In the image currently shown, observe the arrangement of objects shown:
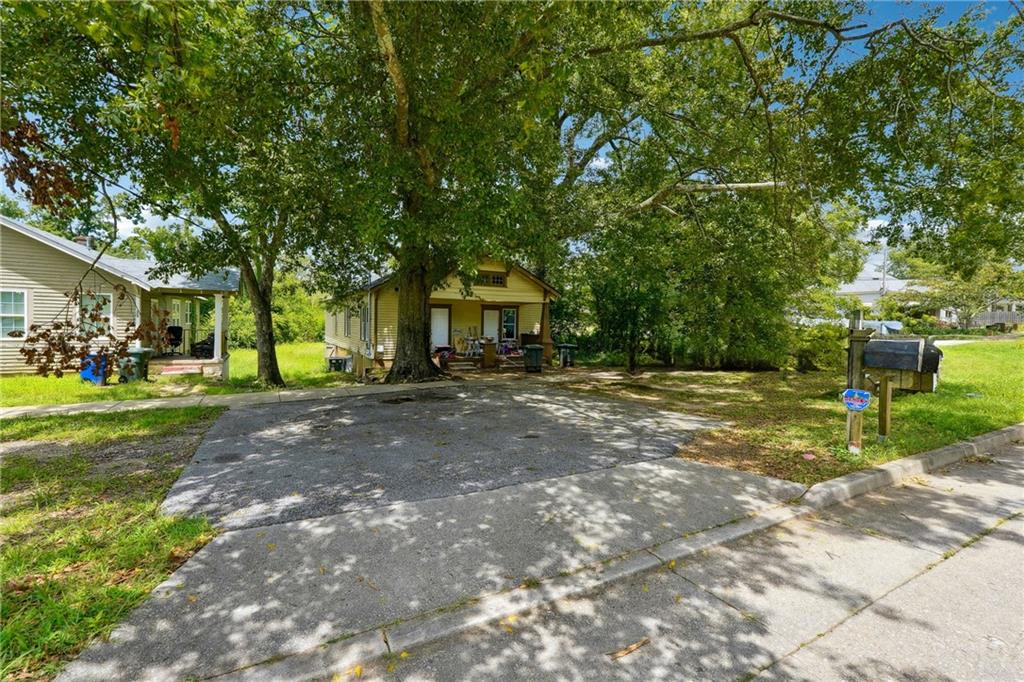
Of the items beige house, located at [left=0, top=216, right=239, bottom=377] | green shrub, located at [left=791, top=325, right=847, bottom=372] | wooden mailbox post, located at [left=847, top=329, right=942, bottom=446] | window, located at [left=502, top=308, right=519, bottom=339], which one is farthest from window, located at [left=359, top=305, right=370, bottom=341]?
wooden mailbox post, located at [left=847, top=329, right=942, bottom=446]

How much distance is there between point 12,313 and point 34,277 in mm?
1178

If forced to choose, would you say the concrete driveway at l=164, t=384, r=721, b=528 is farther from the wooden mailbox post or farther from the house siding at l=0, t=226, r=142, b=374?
the house siding at l=0, t=226, r=142, b=374

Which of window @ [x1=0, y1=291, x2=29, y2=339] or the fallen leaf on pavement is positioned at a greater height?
window @ [x1=0, y1=291, x2=29, y2=339]

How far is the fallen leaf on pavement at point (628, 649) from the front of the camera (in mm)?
2289

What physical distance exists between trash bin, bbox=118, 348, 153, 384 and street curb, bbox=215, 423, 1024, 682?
13447 millimetres

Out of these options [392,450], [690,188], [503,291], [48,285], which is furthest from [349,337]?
[392,450]

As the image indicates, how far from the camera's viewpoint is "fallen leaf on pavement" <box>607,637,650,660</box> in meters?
2.29

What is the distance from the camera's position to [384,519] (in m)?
3.69

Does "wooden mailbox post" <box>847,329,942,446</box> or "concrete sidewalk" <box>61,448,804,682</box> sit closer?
"concrete sidewalk" <box>61,448,804,682</box>

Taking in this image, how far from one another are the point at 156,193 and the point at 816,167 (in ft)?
40.6

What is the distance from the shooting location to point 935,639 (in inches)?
95.7

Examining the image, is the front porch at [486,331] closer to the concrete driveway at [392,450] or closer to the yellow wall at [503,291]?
the yellow wall at [503,291]

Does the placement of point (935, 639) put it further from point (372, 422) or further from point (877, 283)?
point (877, 283)

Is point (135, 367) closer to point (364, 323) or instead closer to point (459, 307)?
point (364, 323)
